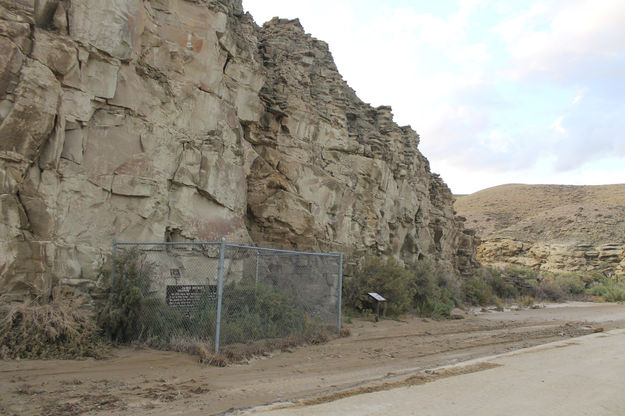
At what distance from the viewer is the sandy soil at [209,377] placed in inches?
247

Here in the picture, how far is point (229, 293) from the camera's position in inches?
422

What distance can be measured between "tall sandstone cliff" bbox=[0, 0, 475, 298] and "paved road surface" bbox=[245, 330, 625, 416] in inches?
242

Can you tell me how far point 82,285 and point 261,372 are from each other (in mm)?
4282

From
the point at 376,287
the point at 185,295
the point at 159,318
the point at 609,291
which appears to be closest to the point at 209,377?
the point at 185,295

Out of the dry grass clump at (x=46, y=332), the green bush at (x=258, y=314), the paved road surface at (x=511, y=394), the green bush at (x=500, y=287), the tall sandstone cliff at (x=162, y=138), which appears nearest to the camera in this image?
the paved road surface at (x=511, y=394)

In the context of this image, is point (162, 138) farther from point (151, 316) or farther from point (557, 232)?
point (557, 232)

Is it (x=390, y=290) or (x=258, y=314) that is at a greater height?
(x=390, y=290)

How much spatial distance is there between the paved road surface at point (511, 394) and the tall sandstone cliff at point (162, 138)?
615 centimetres

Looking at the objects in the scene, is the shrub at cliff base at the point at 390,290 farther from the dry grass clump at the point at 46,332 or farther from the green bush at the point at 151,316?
the dry grass clump at the point at 46,332

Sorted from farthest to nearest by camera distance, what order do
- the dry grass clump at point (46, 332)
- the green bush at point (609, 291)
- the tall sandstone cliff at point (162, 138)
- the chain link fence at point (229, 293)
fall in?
the green bush at point (609, 291), the chain link fence at point (229, 293), the tall sandstone cliff at point (162, 138), the dry grass clump at point (46, 332)

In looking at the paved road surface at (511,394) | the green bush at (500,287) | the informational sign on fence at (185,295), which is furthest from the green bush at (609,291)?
the informational sign on fence at (185,295)

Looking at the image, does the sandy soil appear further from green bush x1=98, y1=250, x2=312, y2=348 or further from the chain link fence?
the chain link fence

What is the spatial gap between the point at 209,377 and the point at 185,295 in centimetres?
218

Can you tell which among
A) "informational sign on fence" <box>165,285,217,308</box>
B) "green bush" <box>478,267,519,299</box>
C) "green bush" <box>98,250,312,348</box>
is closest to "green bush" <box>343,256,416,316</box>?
"green bush" <box>98,250,312,348</box>
